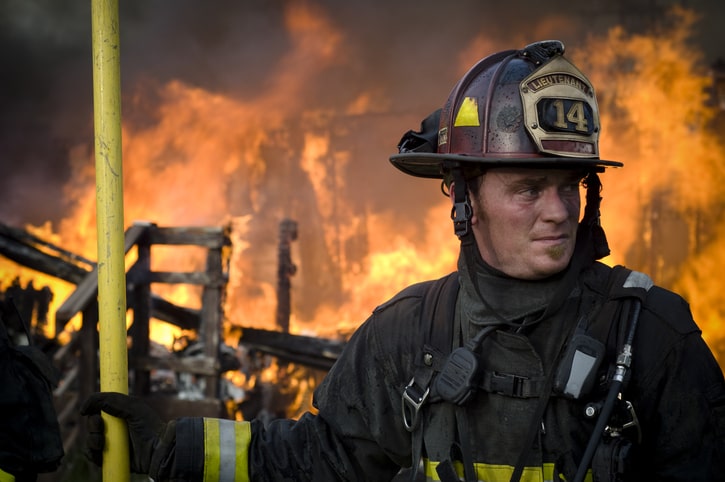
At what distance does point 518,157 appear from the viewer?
2.37 metres

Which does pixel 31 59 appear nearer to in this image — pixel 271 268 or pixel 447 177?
pixel 271 268

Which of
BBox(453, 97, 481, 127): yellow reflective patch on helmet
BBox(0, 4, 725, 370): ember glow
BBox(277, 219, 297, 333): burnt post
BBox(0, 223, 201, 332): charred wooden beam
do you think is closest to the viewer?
BBox(453, 97, 481, 127): yellow reflective patch on helmet

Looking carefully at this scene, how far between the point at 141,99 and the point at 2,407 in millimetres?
13912

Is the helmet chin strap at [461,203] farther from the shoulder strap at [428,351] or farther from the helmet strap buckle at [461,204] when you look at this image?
the shoulder strap at [428,351]

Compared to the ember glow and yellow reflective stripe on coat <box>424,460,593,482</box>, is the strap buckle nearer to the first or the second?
yellow reflective stripe on coat <box>424,460,593,482</box>

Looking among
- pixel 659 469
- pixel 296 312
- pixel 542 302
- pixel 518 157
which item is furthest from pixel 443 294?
pixel 296 312

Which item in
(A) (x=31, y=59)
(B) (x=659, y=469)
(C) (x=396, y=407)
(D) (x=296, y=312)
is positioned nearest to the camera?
(B) (x=659, y=469)

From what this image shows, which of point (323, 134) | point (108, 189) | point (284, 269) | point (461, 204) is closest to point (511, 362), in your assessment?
point (461, 204)

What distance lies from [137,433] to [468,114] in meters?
1.51

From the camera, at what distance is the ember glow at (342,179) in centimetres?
1467

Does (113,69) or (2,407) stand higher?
(113,69)

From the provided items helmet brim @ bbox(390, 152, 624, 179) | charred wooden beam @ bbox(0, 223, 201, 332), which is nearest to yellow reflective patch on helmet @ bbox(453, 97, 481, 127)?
helmet brim @ bbox(390, 152, 624, 179)

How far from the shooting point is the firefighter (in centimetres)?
216

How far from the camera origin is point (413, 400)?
241cm
